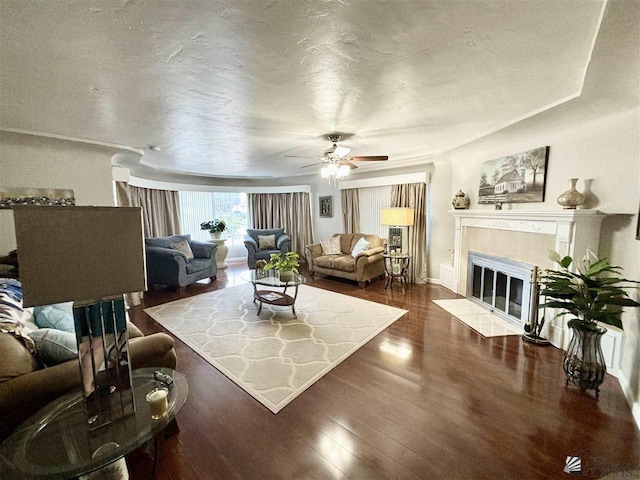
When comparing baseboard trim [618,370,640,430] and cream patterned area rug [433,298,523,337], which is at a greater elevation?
baseboard trim [618,370,640,430]

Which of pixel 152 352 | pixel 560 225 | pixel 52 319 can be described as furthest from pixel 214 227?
pixel 560 225

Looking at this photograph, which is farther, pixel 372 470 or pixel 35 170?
pixel 35 170

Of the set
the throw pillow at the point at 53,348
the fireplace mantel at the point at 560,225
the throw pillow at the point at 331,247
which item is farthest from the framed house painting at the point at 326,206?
the throw pillow at the point at 53,348

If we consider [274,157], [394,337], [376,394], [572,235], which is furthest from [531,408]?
[274,157]

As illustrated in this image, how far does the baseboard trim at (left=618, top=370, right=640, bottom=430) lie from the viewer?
1.81m

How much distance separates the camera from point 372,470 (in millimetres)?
1511

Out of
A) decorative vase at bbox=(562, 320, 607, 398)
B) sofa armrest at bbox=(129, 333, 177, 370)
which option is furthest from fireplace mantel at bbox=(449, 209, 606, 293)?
sofa armrest at bbox=(129, 333, 177, 370)

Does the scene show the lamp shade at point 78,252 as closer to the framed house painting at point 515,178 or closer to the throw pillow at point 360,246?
the framed house painting at point 515,178

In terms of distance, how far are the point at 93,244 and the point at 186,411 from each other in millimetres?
1591

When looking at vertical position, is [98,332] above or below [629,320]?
above

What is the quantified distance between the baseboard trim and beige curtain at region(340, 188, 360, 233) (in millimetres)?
4552

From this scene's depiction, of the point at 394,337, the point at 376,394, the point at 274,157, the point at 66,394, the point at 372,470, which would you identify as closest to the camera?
the point at 66,394

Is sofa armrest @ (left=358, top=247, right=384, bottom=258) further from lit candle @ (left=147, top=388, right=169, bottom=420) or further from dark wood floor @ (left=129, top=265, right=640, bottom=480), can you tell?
lit candle @ (left=147, top=388, right=169, bottom=420)

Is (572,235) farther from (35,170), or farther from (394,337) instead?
(35,170)
